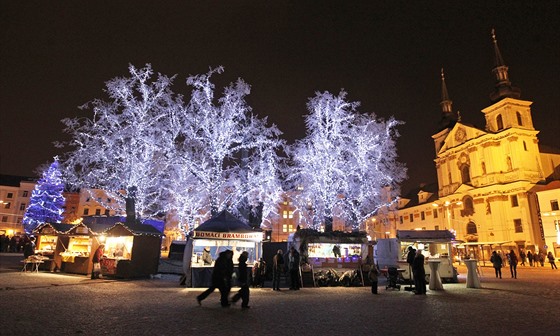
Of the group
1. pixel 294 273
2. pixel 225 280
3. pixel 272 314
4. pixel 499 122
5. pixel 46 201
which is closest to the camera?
pixel 272 314

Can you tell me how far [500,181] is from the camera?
5028cm

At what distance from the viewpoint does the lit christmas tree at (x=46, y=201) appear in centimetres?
4381

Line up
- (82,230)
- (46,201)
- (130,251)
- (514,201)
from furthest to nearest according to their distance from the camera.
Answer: (514,201) → (46,201) → (82,230) → (130,251)

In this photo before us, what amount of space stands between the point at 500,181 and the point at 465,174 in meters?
8.00

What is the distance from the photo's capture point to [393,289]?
15758mm

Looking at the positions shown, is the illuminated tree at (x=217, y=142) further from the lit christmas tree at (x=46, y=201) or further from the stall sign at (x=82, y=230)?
the lit christmas tree at (x=46, y=201)

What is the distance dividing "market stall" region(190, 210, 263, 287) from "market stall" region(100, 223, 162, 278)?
4.56m

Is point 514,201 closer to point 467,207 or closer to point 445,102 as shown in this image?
point 467,207

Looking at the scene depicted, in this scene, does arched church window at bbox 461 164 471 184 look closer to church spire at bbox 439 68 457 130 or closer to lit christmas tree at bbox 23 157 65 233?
church spire at bbox 439 68 457 130

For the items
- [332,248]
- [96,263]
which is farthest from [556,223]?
[96,263]

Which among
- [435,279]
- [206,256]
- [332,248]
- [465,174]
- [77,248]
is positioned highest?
[465,174]

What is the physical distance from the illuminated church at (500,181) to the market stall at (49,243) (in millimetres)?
36664

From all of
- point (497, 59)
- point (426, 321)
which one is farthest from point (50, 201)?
point (497, 59)

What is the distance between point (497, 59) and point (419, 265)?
5418 centimetres
